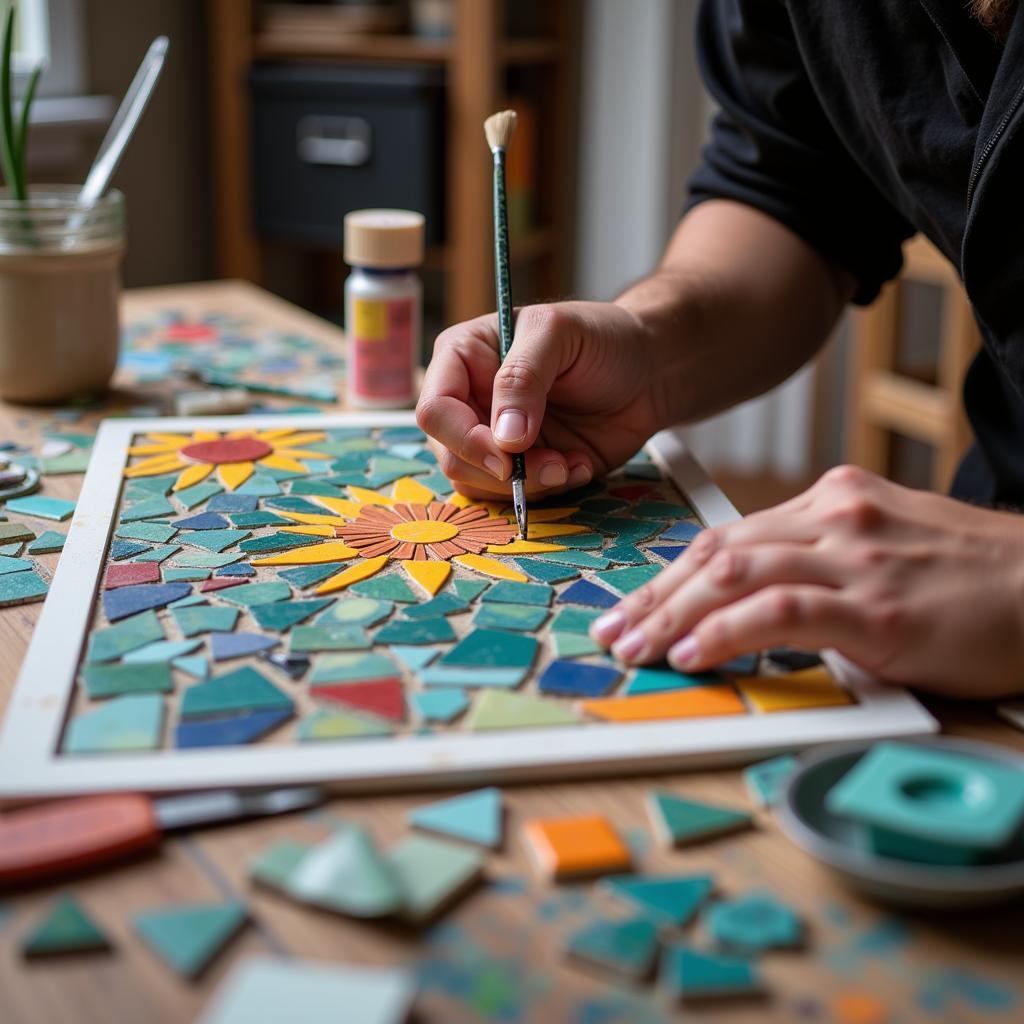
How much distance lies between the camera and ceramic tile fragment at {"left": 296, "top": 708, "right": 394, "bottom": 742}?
52 centimetres

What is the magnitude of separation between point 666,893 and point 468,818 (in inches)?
3.3

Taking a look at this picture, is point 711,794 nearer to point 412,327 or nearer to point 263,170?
point 412,327

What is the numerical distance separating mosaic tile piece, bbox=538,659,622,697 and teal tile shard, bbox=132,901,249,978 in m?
0.18

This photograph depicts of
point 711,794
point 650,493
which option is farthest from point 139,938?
point 650,493

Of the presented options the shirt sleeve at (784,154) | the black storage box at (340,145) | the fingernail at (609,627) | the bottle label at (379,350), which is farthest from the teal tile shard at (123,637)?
the black storage box at (340,145)

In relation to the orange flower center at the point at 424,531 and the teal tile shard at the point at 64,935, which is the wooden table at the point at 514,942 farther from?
the orange flower center at the point at 424,531

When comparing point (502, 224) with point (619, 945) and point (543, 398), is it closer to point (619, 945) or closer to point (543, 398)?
point (543, 398)

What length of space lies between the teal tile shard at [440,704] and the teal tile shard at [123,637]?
0.14 meters

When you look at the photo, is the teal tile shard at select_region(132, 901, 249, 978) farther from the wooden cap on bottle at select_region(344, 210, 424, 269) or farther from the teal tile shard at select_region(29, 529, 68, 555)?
the wooden cap on bottle at select_region(344, 210, 424, 269)

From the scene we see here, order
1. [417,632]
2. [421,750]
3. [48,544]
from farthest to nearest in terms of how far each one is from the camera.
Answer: [48,544], [417,632], [421,750]

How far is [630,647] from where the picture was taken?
58 cm

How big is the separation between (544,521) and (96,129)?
1810mm

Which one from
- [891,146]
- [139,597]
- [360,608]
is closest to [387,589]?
[360,608]

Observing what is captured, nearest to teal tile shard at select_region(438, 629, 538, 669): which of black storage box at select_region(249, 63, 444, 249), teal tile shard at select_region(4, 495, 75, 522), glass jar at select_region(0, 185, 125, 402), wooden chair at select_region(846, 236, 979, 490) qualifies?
teal tile shard at select_region(4, 495, 75, 522)
